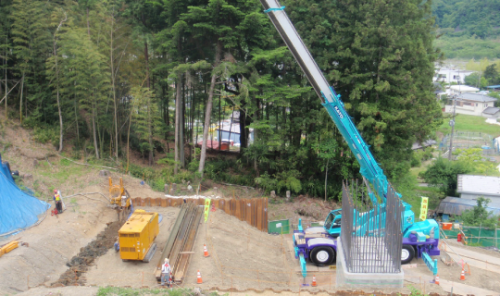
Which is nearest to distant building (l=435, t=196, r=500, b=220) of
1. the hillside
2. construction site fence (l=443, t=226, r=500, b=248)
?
construction site fence (l=443, t=226, r=500, b=248)

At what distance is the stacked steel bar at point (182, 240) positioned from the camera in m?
11.2

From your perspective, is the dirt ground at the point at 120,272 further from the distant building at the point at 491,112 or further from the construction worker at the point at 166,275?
the distant building at the point at 491,112

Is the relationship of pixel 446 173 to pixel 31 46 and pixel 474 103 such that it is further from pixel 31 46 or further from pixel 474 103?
pixel 474 103

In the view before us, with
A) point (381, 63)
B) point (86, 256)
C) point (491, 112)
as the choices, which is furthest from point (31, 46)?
point (491, 112)

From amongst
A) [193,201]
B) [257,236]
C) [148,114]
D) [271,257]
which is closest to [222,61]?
[148,114]

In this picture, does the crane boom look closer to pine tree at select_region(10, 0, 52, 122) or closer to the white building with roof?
the white building with roof

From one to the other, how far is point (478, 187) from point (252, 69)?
45.5ft

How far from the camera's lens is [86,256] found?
12219 mm

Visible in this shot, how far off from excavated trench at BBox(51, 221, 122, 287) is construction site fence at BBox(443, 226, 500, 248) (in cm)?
1391

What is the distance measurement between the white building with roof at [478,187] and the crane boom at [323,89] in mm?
9920

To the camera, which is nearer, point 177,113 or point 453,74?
point 177,113

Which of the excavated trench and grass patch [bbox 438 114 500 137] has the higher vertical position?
grass patch [bbox 438 114 500 137]

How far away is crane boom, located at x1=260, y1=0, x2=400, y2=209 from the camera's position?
A: 11.3 metres

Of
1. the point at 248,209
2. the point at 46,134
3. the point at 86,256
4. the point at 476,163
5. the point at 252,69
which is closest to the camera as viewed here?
the point at 86,256
